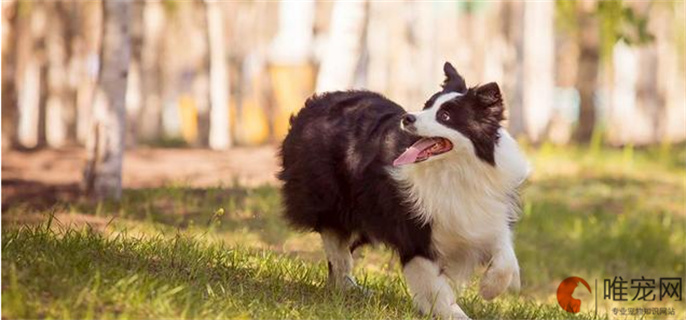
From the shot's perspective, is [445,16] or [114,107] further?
[445,16]

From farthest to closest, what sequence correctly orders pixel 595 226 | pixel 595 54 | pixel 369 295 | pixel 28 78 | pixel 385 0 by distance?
pixel 385 0, pixel 28 78, pixel 595 54, pixel 595 226, pixel 369 295

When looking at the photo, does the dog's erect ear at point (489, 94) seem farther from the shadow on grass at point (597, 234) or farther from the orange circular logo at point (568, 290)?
the shadow on grass at point (597, 234)

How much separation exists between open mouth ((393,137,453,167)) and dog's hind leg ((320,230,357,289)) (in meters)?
1.22

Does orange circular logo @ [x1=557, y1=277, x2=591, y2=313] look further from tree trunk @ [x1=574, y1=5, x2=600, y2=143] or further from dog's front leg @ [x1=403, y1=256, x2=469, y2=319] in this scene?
tree trunk @ [x1=574, y1=5, x2=600, y2=143]

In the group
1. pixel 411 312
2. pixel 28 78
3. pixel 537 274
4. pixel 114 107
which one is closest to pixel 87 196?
pixel 114 107

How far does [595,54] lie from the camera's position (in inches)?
867

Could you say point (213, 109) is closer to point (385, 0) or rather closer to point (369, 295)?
point (385, 0)

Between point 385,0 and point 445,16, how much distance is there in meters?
16.9

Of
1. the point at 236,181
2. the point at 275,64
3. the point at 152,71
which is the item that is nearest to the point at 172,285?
the point at 236,181

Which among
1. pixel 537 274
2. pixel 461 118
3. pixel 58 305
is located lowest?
pixel 537 274

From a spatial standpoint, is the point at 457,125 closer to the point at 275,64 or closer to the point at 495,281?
the point at 495,281

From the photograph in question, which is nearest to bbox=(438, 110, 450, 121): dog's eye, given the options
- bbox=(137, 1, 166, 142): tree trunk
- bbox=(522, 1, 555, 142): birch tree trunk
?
bbox=(522, 1, 555, 142): birch tree trunk

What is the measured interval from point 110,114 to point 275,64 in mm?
11083

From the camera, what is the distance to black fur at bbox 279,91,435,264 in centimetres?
737
